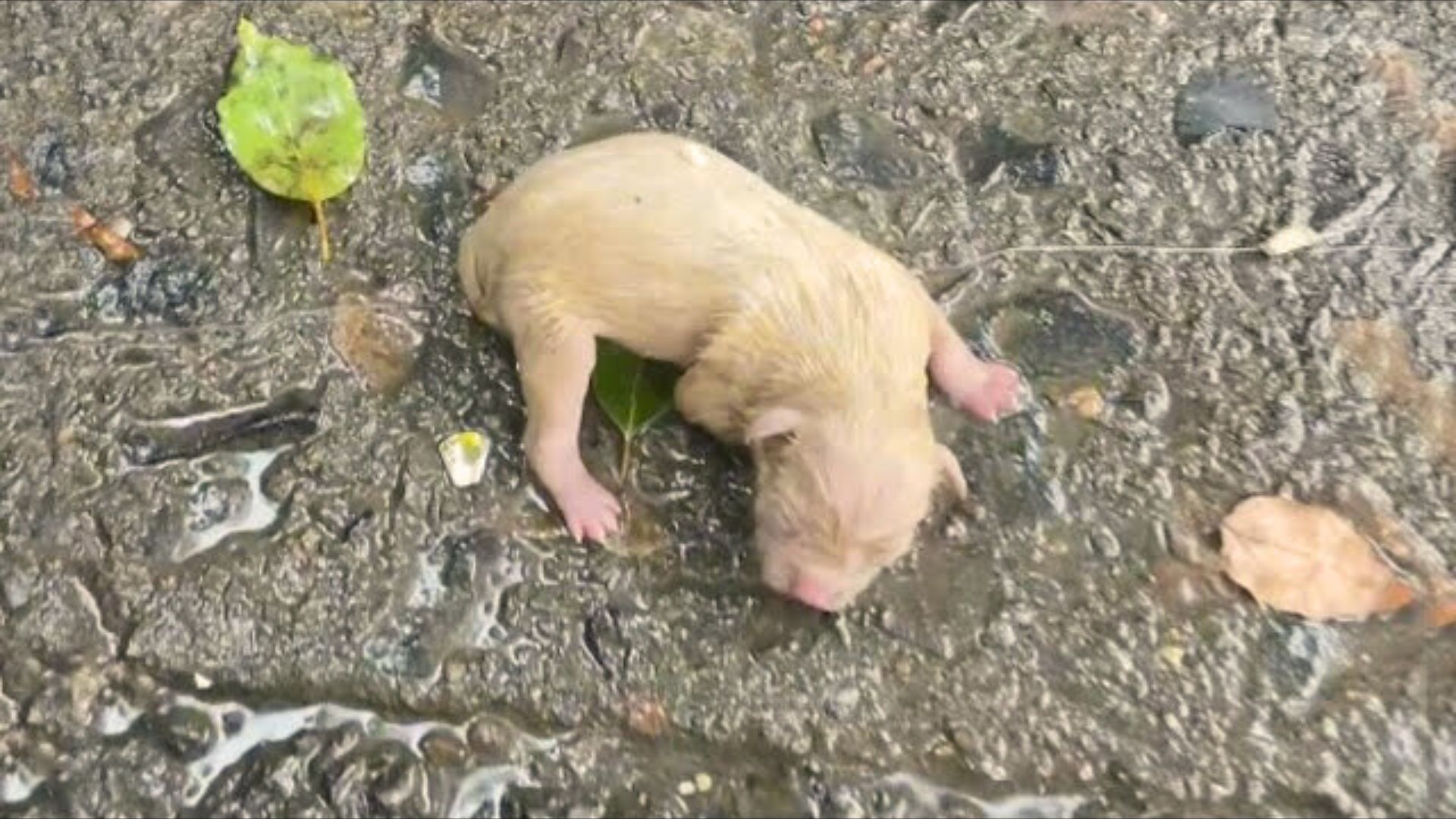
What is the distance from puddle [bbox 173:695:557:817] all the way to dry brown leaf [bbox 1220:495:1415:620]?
1.55 m

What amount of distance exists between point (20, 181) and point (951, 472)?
7.89 feet

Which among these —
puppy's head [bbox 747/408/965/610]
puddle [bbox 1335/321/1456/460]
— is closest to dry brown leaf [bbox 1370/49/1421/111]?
puddle [bbox 1335/321/1456/460]

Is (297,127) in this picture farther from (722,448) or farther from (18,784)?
(18,784)

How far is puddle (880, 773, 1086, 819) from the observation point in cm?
330

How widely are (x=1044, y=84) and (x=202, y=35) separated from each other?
2241 millimetres

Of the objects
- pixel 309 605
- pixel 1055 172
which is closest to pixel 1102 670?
pixel 1055 172

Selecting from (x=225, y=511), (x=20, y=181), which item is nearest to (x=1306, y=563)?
(x=225, y=511)

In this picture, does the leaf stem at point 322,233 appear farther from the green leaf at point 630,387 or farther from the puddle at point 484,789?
the puddle at point 484,789

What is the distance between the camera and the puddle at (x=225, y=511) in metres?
3.56

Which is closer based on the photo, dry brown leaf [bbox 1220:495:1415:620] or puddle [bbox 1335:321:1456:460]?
dry brown leaf [bbox 1220:495:1415:620]

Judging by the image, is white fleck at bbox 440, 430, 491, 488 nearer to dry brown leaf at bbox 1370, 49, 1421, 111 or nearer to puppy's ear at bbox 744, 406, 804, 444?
puppy's ear at bbox 744, 406, 804, 444

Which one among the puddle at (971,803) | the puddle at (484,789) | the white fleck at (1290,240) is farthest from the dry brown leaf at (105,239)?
the white fleck at (1290,240)

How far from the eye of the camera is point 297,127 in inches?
160

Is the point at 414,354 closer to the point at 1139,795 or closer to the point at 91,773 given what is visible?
the point at 91,773
